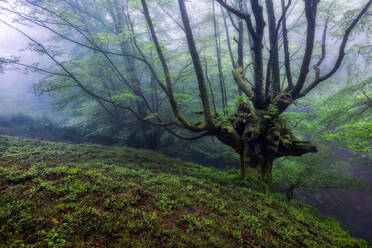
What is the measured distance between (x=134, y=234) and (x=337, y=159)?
8.57 meters

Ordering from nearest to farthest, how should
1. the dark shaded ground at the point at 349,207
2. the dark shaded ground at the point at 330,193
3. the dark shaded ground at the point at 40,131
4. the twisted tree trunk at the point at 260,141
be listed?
1. the twisted tree trunk at the point at 260,141
2. the dark shaded ground at the point at 349,207
3. the dark shaded ground at the point at 330,193
4. the dark shaded ground at the point at 40,131

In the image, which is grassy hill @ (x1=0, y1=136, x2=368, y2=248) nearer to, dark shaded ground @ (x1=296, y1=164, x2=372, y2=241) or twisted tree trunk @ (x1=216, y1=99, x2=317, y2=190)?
twisted tree trunk @ (x1=216, y1=99, x2=317, y2=190)

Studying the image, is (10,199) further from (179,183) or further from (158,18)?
(158,18)

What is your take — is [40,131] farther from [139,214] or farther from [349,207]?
[349,207]

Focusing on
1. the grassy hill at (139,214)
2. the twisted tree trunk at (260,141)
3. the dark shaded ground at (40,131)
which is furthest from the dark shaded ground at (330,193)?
the grassy hill at (139,214)

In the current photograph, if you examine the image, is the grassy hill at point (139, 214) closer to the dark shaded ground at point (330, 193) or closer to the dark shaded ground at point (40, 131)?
the dark shaded ground at point (330, 193)

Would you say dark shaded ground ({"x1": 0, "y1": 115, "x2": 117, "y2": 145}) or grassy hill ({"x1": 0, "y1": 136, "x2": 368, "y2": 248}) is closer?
grassy hill ({"x1": 0, "y1": 136, "x2": 368, "y2": 248})

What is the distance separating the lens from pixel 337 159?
626 centimetres

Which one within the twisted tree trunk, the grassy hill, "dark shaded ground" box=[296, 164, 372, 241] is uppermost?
the twisted tree trunk

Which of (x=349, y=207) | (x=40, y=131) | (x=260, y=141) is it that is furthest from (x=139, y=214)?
(x=40, y=131)

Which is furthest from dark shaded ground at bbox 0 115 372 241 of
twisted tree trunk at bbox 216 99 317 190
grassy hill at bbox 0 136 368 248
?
grassy hill at bbox 0 136 368 248

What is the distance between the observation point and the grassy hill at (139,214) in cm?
191

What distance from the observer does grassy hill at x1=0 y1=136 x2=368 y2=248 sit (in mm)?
1910

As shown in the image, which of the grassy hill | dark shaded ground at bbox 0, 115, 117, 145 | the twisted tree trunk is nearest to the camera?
the grassy hill
